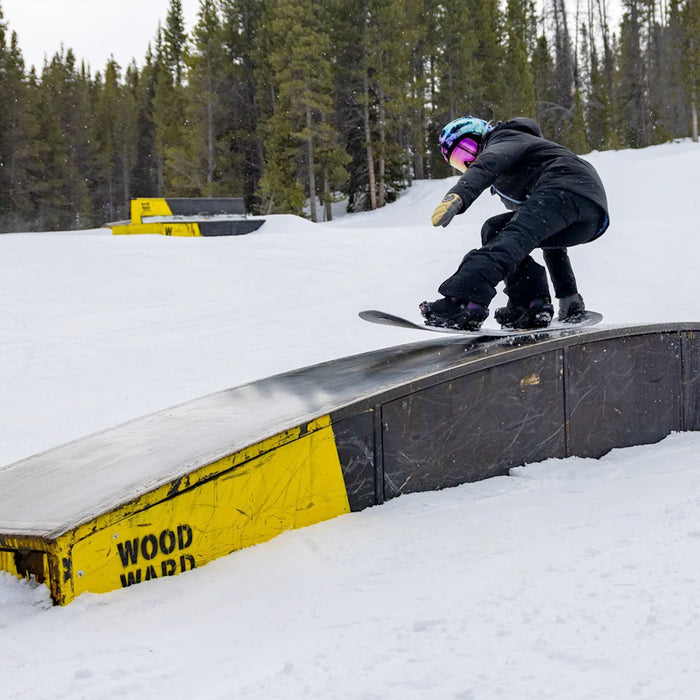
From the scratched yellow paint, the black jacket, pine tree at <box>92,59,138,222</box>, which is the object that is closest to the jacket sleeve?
the black jacket

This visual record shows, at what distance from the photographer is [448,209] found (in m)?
3.47

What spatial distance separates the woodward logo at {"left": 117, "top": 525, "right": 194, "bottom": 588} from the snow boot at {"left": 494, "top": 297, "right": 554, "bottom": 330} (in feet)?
8.96

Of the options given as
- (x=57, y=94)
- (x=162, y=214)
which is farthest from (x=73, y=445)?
(x=57, y=94)

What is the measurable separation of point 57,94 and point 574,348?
58551 mm

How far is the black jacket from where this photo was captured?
12.3 ft

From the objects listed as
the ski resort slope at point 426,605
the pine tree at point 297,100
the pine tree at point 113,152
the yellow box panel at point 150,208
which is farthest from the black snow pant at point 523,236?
the pine tree at point 113,152

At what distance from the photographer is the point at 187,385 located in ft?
20.8

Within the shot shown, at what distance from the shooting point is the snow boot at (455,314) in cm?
376

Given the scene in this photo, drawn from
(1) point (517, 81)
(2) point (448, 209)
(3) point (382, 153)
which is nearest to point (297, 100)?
(3) point (382, 153)

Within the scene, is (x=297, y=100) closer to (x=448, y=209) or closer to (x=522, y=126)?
(x=522, y=126)

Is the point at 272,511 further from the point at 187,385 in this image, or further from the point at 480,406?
the point at 187,385

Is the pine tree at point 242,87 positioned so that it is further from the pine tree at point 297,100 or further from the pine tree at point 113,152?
the pine tree at point 113,152

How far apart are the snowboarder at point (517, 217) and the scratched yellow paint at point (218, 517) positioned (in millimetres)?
1306

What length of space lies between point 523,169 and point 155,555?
295 centimetres
